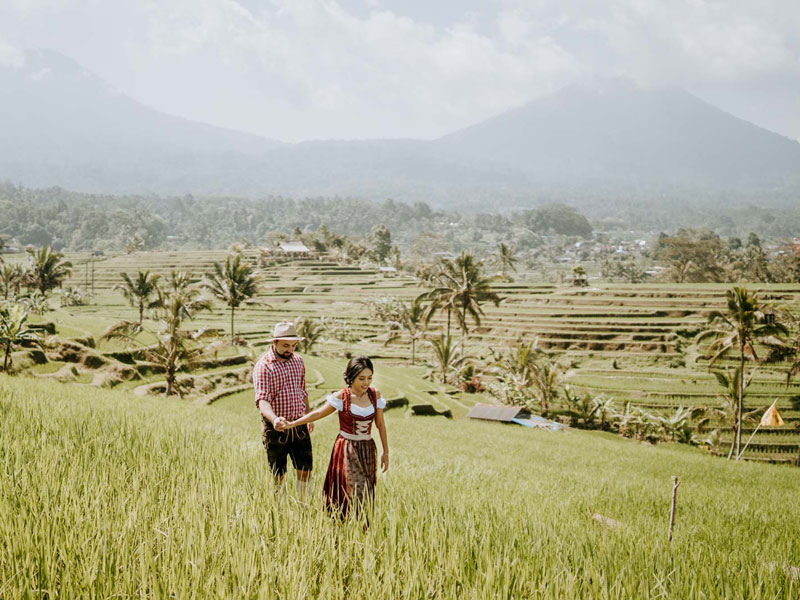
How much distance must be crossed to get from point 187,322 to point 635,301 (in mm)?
39264

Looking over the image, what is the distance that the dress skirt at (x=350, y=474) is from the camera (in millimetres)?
3956

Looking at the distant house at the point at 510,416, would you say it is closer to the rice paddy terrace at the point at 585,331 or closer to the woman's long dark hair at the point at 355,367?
the rice paddy terrace at the point at 585,331

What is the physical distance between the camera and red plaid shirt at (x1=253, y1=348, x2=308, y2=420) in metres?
4.83

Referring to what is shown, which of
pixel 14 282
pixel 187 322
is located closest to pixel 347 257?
pixel 187 322

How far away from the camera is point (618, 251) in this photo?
181 meters

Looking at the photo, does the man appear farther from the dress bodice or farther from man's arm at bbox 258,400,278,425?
the dress bodice

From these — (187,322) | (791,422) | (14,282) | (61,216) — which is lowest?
(791,422)

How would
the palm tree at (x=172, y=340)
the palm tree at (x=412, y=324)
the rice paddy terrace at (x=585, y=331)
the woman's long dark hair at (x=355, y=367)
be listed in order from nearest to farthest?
the woman's long dark hair at (x=355, y=367) → the palm tree at (x=172, y=340) → the rice paddy terrace at (x=585, y=331) → the palm tree at (x=412, y=324)

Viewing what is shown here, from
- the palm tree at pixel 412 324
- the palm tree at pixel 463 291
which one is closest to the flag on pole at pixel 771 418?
the palm tree at pixel 463 291

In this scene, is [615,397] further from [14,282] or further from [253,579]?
A: [14,282]

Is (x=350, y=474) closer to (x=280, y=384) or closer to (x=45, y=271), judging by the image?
(x=280, y=384)

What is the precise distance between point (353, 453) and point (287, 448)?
105 centimetres

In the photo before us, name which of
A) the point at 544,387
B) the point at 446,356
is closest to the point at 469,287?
the point at 446,356

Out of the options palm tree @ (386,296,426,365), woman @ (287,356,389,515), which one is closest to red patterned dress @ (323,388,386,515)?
woman @ (287,356,389,515)
